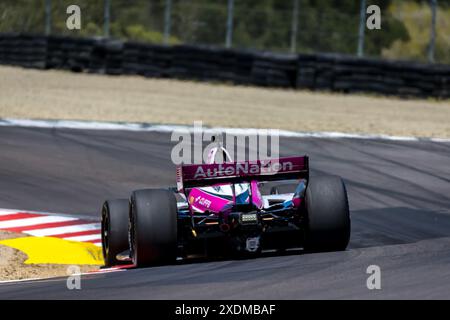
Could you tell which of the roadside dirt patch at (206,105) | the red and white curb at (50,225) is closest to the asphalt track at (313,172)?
the red and white curb at (50,225)

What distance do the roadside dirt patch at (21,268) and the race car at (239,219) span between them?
1.16m

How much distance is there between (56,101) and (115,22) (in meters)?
7.67

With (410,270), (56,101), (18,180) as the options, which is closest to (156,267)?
(410,270)

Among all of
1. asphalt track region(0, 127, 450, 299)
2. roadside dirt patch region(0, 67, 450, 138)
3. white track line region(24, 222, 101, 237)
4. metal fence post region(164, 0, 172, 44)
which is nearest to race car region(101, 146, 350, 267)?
asphalt track region(0, 127, 450, 299)

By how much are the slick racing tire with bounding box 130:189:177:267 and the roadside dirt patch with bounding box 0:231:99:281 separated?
5.38 ft

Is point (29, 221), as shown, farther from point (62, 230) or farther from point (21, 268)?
point (21, 268)

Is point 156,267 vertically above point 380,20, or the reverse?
point 380,20

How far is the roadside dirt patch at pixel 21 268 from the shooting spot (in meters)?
10.4

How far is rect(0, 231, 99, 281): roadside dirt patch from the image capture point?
1038 cm

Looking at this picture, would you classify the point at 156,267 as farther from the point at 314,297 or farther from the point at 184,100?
the point at 184,100

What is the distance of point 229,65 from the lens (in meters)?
26.3

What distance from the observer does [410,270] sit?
825 centimetres

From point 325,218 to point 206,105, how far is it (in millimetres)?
13358

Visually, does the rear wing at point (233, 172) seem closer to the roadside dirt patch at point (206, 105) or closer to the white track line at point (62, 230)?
the white track line at point (62, 230)
